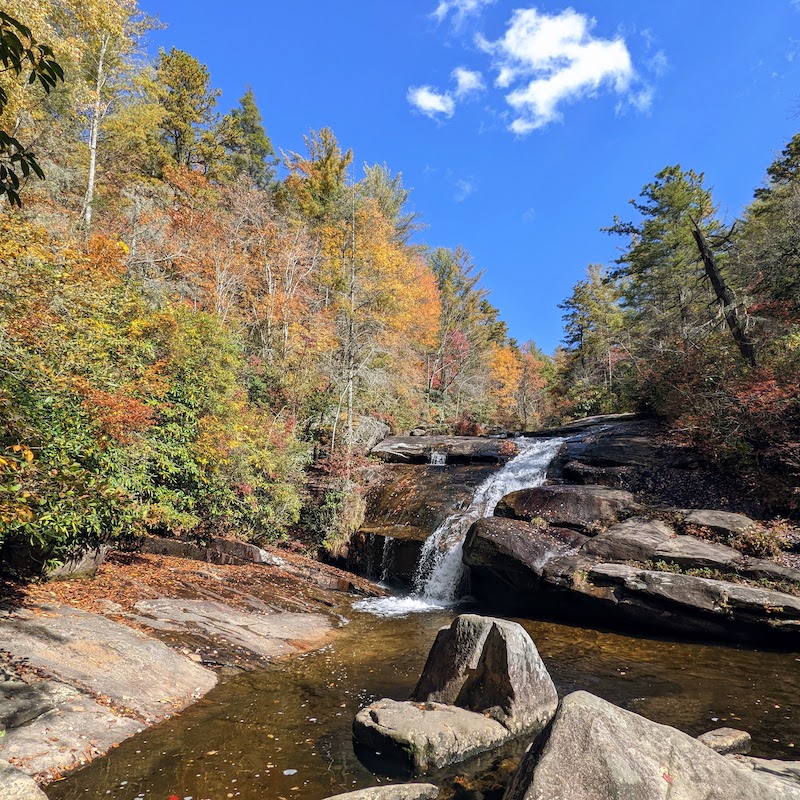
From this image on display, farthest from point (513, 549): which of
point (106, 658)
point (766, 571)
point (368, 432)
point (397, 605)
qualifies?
point (368, 432)

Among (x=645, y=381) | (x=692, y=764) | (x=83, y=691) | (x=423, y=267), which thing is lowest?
(x=83, y=691)

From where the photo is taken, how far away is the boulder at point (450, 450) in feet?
61.1

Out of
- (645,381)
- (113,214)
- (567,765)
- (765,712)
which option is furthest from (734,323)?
(113,214)

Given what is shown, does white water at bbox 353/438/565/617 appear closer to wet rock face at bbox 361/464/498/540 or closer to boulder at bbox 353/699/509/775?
wet rock face at bbox 361/464/498/540

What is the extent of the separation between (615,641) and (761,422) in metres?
7.44

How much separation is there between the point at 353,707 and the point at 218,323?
10591 millimetres

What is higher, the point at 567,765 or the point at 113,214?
the point at 113,214

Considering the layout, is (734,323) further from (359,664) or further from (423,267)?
(423,267)

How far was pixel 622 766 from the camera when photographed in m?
3.20

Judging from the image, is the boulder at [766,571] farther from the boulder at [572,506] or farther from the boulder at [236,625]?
the boulder at [236,625]

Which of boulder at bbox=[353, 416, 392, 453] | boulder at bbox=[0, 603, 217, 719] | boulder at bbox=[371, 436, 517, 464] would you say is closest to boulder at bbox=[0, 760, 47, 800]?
boulder at bbox=[0, 603, 217, 719]

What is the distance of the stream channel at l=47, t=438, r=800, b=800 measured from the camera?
4.30 m

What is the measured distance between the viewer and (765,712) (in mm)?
Answer: 5918

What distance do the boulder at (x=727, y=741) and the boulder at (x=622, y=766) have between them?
176 centimetres
